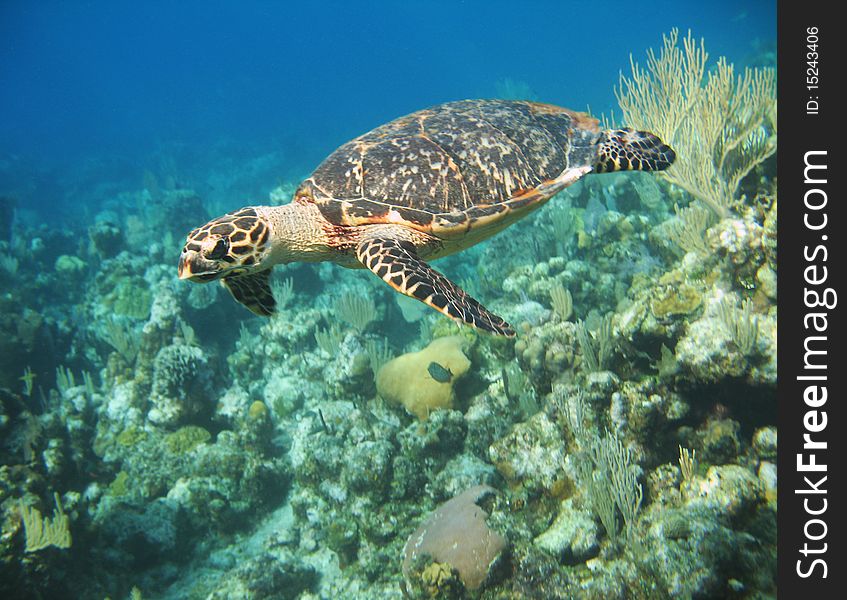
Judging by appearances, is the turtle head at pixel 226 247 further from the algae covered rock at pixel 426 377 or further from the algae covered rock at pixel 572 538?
→ the algae covered rock at pixel 572 538

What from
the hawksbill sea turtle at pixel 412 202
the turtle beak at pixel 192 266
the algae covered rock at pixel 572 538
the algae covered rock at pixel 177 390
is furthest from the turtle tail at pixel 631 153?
the algae covered rock at pixel 177 390

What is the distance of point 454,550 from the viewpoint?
3.37m

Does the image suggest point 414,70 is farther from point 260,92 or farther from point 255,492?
point 255,492

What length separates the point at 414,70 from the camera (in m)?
87.7

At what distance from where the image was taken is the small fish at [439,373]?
550 cm

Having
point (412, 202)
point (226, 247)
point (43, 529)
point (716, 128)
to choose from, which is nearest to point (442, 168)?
point (412, 202)

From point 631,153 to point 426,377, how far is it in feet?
12.4

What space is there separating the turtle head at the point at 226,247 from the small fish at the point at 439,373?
2594mm

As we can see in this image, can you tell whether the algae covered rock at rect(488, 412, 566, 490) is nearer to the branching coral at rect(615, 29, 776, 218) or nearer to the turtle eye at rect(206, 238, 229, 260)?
the turtle eye at rect(206, 238, 229, 260)

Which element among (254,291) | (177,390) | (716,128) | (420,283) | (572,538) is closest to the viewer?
(420,283)

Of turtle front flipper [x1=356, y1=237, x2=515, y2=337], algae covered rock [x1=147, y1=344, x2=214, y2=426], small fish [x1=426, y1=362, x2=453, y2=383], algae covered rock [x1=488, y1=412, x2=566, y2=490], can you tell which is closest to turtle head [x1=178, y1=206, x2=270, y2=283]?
turtle front flipper [x1=356, y1=237, x2=515, y2=337]

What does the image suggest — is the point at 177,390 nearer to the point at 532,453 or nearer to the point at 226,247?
the point at 226,247

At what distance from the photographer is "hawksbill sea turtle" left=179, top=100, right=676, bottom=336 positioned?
348 centimetres
